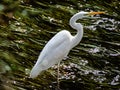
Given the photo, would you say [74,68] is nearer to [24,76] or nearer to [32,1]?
[24,76]

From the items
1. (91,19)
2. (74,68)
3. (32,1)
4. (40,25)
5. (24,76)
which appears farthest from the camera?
(32,1)

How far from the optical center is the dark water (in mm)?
6109

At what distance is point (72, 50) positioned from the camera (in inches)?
287

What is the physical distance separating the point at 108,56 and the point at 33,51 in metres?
1.42

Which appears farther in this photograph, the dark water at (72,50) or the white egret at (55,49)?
the dark water at (72,50)

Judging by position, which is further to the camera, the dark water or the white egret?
the dark water

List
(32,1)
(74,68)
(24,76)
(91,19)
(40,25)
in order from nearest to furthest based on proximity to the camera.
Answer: (24,76)
(74,68)
(40,25)
(91,19)
(32,1)

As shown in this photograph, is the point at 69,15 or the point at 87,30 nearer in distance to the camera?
the point at 87,30

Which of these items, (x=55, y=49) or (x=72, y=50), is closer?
(x=55, y=49)

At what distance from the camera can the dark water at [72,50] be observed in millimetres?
6109

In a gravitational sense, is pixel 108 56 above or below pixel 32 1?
below

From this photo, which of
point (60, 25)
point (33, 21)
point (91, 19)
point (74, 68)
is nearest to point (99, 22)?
point (91, 19)

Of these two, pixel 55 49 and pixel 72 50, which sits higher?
pixel 72 50

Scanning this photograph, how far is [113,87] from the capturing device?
20.1ft
